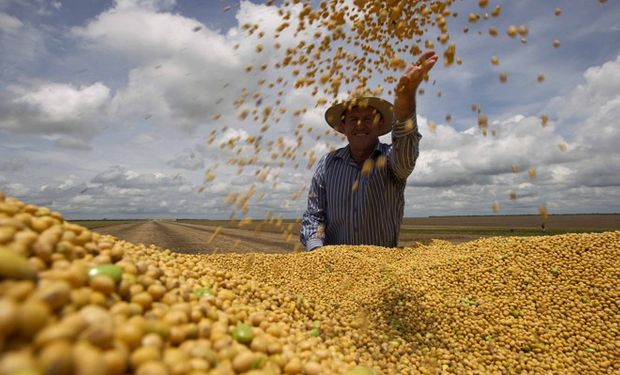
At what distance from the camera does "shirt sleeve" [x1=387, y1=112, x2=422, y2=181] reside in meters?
4.28

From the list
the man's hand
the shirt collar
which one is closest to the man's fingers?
the man's hand

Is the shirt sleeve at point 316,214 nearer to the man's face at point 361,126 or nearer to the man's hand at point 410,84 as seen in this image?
the man's face at point 361,126

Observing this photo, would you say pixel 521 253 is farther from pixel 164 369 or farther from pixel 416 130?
pixel 164 369

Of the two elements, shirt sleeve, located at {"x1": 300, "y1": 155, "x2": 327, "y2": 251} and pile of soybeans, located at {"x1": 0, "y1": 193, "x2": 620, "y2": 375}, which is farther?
shirt sleeve, located at {"x1": 300, "y1": 155, "x2": 327, "y2": 251}

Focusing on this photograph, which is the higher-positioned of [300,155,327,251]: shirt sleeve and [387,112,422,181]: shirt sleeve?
[387,112,422,181]: shirt sleeve

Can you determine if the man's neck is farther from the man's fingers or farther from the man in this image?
the man's fingers

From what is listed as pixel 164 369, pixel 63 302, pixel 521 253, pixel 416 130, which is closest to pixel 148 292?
pixel 63 302

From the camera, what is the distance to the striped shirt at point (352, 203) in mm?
5398

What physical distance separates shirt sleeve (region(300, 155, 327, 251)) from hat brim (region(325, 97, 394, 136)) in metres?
0.75

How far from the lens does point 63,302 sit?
1.23 metres

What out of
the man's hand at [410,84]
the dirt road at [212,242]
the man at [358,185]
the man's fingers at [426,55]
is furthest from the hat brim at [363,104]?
the dirt road at [212,242]

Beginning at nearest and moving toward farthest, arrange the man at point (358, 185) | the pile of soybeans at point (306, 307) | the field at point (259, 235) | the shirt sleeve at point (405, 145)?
1. the pile of soybeans at point (306, 307)
2. the shirt sleeve at point (405, 145)
3. the man at point (358, 185)
4. the field at point (259, 235)

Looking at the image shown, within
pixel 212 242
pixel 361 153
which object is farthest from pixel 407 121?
pixel 212 242

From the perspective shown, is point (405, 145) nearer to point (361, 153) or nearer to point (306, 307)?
point (361, 153)
